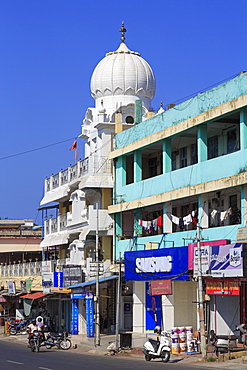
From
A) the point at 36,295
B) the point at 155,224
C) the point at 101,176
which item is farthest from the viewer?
the point at 36,295

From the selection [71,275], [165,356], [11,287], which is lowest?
[165,356]

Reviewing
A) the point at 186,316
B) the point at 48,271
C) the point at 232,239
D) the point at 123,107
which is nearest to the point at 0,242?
the point at 48,271

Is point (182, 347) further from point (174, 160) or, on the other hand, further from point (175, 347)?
point (174, 160)

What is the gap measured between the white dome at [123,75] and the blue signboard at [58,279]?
11.1m

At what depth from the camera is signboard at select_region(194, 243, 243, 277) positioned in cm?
2602

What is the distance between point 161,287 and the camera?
3212 centimetres

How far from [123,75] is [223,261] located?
18.3 m

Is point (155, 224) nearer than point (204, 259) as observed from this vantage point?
No

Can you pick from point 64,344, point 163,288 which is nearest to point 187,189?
point 163,288

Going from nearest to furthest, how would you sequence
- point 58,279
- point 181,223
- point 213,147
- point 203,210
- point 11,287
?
1. point 203,210
2. point 213,147
3. point 181,223
4. point 58,279
5. point 11,287

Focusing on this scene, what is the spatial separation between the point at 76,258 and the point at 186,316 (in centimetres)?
1110

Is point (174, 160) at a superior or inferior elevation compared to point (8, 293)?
superior

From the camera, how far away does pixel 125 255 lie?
35.6m

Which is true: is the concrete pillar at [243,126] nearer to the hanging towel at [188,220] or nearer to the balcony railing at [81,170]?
the hanging towel at [188,220]
